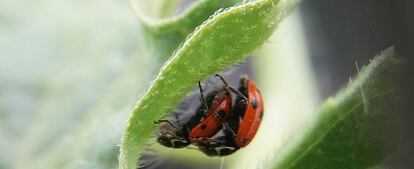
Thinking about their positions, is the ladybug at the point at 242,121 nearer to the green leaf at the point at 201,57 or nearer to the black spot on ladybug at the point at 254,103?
the black spot on ladybug at the point at 254,103

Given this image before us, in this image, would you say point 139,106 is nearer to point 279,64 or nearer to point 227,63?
point 227,63

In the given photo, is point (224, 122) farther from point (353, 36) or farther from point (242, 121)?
point (353, 36)

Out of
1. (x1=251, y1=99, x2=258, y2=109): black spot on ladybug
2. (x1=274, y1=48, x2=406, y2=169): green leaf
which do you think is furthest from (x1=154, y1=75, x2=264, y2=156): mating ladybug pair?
(x1=274, y1=48, x2=406, y2=169): green leaf

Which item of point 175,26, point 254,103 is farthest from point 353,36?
point 175,26

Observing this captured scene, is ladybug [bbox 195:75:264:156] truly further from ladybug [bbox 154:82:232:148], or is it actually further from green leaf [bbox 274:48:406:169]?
green leaf [bbox 274:48:406:169]

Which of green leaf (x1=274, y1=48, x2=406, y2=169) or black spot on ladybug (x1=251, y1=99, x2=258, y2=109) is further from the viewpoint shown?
black spot on ladybug (x1=251, y1=99, x2=258, y2=109)
